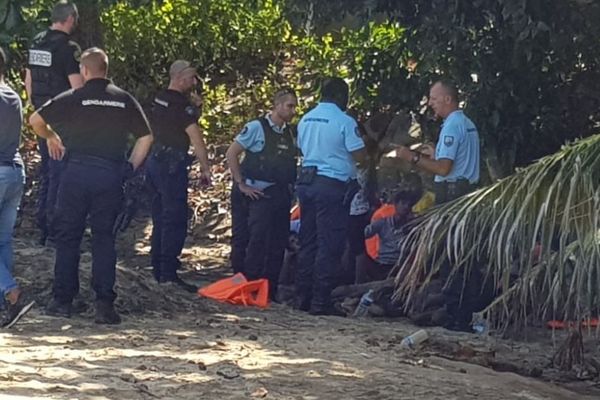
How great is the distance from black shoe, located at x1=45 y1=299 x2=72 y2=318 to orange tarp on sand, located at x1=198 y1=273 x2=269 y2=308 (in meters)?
1.67

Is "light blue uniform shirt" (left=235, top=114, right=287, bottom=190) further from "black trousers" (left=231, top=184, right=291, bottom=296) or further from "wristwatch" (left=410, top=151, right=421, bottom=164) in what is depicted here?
"wristwatch" (left=410, top=151, right=421, bottom=164)

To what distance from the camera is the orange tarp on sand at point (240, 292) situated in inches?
398

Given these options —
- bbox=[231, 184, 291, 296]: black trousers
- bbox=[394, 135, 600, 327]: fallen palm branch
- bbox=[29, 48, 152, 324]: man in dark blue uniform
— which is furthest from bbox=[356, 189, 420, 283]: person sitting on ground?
bbox=[394, 135, 600, 327]: fallen palm branch

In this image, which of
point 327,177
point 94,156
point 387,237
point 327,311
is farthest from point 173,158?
point 94,156

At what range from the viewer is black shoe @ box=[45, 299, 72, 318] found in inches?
341

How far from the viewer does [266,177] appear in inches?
408

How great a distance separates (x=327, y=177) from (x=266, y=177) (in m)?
0.88

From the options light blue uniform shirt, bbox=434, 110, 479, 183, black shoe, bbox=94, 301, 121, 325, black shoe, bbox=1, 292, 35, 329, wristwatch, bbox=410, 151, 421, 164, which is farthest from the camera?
light blue uniform shirt, bbox=434, 110, 479, 183

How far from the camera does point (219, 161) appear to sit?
15.8 m

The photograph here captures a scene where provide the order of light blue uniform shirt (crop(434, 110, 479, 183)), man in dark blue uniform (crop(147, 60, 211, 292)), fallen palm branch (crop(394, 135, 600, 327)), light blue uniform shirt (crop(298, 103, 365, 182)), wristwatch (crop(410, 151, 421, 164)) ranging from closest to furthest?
fallen palm branch (crop(394, 135, 600, 327))
wristwatch (crop(410, 151, 421, 164))
light blue uniform shirt (crop(434, 110, 479, 183))
light blue uniform shirt (crop(298, 103, 365, 182))
man in dark blue uniform (crop(147, 60, 211, 292))

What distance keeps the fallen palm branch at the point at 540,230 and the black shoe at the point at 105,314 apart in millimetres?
2701

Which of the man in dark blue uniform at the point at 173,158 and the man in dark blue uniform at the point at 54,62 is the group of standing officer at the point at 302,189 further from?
the man in dark blue uniform at the point at 54,62

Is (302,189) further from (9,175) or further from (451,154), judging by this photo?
(9,175)

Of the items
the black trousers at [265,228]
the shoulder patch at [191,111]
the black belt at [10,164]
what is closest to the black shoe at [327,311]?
the black trousers at [265,228]
